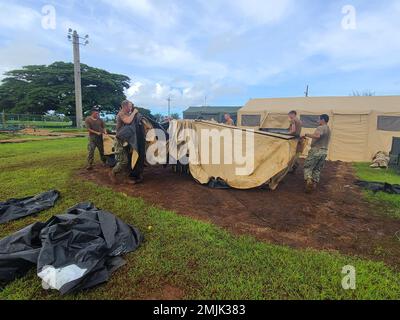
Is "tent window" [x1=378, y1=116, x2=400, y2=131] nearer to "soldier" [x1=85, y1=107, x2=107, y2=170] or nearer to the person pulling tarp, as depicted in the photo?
the person pulling tarp

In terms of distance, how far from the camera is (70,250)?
250cm

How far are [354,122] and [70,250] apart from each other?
465 inches

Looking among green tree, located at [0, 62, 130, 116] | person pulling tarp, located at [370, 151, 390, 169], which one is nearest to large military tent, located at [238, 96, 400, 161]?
person pulling tarp, located at [370, 151, 390, 169]

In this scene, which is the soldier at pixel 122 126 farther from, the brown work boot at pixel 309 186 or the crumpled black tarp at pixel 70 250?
the brown work boot at pixel 309 186

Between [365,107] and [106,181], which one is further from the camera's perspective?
[365,107]

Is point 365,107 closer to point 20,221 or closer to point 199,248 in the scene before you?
point 199,248

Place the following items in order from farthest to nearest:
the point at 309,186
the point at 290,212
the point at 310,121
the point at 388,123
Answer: the point at 310,121 → the point at 388,123 → the point at 309,186 → the point at 290,212

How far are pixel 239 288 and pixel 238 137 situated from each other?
3600 millimetres

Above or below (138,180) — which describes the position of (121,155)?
above

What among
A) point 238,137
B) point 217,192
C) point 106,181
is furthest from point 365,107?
point 106,181

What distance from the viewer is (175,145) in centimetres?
625

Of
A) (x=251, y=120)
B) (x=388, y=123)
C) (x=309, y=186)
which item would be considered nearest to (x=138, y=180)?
(x=309, y=186)

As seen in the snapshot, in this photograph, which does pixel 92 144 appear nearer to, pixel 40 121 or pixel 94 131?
pixel 94 131
